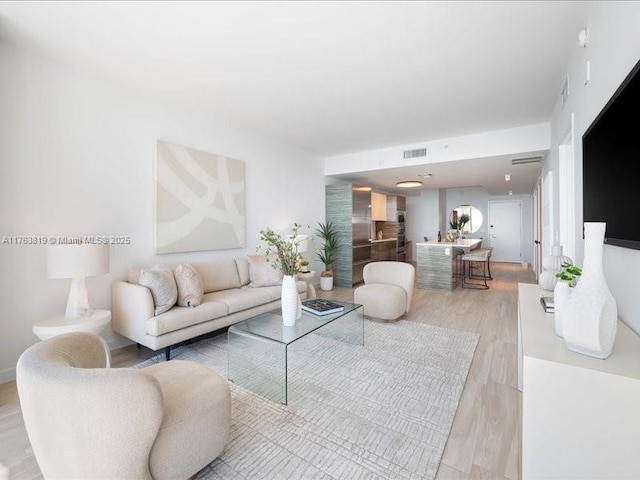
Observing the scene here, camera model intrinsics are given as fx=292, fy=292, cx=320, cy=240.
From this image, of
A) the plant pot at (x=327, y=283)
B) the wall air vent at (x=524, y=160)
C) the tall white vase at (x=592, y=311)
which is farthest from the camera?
the plant pot at (x=327, y=283)

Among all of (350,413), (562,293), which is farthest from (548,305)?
(350,413)

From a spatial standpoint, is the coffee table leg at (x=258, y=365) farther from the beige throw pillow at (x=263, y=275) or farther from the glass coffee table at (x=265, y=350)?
the beige throw pillow at (x=263, y=275)

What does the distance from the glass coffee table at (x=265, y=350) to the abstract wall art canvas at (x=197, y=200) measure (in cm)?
169

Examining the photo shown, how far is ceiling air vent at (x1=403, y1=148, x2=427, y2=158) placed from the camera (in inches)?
203

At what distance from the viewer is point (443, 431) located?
1.77 m

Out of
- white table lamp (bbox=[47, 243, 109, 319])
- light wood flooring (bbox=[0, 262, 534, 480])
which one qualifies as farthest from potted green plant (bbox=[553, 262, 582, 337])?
white table lamp (bbox=[47, 243, 109, 319])

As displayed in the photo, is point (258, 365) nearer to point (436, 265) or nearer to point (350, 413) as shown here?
point (350, 413)

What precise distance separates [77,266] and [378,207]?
6.13 meters

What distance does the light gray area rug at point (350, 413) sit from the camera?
4.99ft

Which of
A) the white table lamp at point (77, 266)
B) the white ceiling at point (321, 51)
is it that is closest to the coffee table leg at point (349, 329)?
the white table lamp at point (77, 266)

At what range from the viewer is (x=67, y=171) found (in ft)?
9.20

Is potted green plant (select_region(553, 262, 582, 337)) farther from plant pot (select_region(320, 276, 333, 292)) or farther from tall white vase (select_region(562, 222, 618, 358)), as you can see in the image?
plant pot (select_region(320, 276, 333, 292))

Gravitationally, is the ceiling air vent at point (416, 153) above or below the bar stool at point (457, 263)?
above

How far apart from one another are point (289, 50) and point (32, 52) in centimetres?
226
